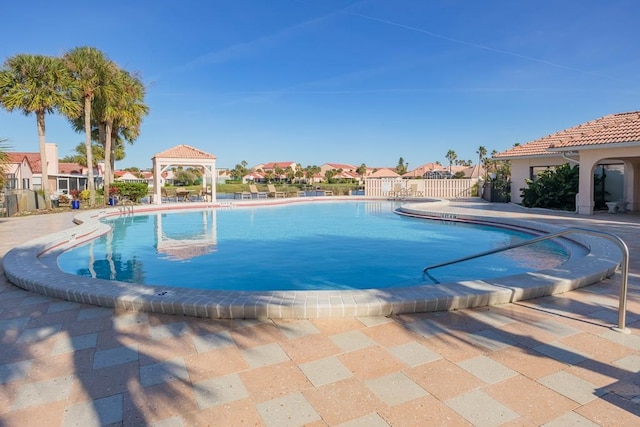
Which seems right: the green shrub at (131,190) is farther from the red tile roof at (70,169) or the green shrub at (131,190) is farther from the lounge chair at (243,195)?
the red tile roof at (70,169)

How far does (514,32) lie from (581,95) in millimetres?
8642

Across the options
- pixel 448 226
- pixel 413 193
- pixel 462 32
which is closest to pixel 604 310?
pixel 448 226

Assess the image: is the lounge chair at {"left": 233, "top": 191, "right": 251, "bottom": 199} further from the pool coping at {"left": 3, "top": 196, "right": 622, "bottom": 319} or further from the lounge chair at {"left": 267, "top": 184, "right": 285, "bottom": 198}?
the pool coping at {"left": 3, "top": 196, "right": 622, "bottom": 319}

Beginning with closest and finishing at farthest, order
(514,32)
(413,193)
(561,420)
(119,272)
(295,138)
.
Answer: (561,420)
(119,272)
(514,32)
(413,193)
(295,138)

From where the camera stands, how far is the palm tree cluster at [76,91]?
1685 cm

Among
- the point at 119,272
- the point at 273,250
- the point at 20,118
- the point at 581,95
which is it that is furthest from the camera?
the point at 581,95

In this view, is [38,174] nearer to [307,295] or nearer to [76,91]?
[76,91]

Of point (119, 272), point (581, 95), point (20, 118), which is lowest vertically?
point (119, 272)

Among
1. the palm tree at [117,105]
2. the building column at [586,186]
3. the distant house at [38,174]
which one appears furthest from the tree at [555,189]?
the distant house at [38,174]

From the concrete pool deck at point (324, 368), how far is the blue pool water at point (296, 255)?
276 centimetres

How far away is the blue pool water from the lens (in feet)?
23.2

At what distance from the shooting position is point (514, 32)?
1673cm

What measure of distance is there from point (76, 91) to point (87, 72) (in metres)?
1.31

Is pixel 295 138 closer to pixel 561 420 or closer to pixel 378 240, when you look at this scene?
pixel 378 240
